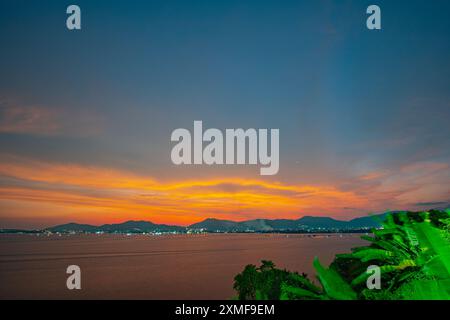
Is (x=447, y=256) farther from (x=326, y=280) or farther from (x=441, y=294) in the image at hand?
(x=326, y=280)

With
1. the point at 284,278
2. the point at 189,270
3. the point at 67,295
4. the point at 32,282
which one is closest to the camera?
the point at 284,278

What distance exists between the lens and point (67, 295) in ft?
189
